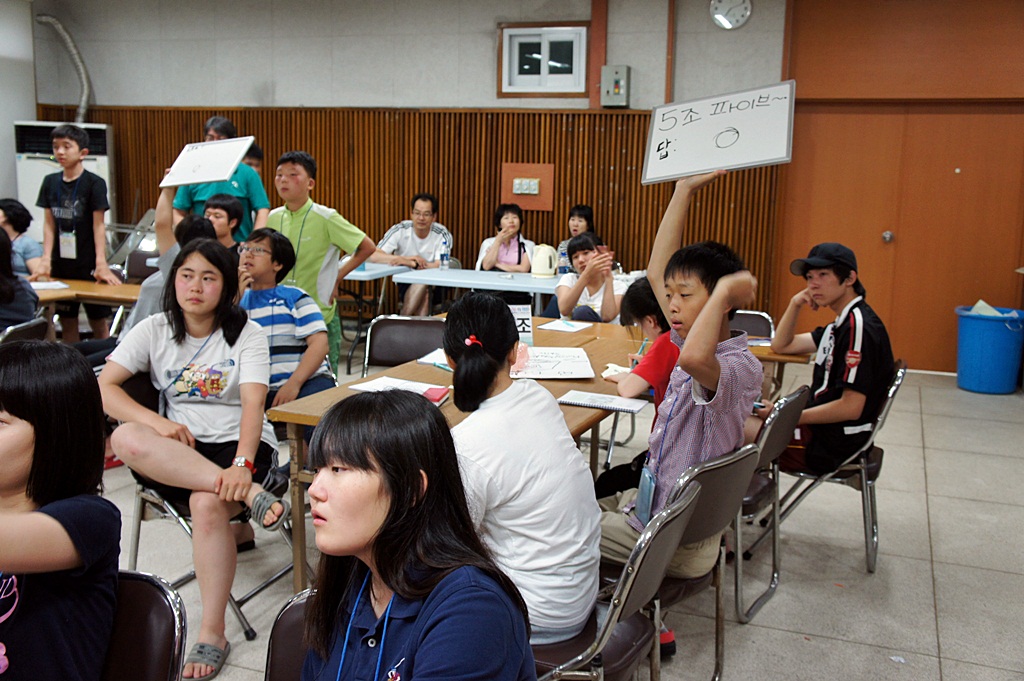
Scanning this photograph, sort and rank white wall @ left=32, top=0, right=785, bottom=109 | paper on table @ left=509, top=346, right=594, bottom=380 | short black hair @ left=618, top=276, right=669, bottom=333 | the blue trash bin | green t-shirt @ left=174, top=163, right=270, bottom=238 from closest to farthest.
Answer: short black hair @ left=618, top=276, right=669, bottom=333 < paper on table @ left=509, top=346, right=594, bottom=380 < green t-shirt @ left=174, top=163, right=270, bottom=238 < the blue trash bin < white wall @ left=32, top=0, right=785, bottom=109

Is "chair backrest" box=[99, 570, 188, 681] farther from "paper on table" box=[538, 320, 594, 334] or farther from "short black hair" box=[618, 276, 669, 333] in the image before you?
"paper on table" box=[538, 320, 594, 334]

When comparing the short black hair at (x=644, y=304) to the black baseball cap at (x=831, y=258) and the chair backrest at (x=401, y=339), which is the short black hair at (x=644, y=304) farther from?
the chair backrest at (x=401, y=339)

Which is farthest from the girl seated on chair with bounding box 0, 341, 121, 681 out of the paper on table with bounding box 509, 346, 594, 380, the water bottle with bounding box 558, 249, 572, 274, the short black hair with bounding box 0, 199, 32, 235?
the water bottle with bounding box 558, 249, 572, 274

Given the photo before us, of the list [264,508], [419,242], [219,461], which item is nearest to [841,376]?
[264,508]

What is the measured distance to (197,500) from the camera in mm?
2746

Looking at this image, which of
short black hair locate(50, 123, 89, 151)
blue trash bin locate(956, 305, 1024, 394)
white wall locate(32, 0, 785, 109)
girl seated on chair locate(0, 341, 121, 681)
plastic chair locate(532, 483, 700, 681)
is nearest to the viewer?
girl seated on chair locate(0, 341, 121, 681)

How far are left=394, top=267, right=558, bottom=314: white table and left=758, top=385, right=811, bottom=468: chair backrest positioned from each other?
139 inches

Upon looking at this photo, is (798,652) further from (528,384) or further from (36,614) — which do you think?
(36,614)

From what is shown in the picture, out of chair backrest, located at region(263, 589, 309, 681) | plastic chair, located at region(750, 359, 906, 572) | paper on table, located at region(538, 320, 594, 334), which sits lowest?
plastic chair, located at region(750, 359, 906, 572)

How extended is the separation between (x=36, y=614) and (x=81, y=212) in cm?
505

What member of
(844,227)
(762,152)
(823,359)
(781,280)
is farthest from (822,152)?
(762,152)

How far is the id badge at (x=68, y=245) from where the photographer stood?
19.6 feet

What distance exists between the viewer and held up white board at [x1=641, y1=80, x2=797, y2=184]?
2.78 m

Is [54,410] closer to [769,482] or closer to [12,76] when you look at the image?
[769,482]
